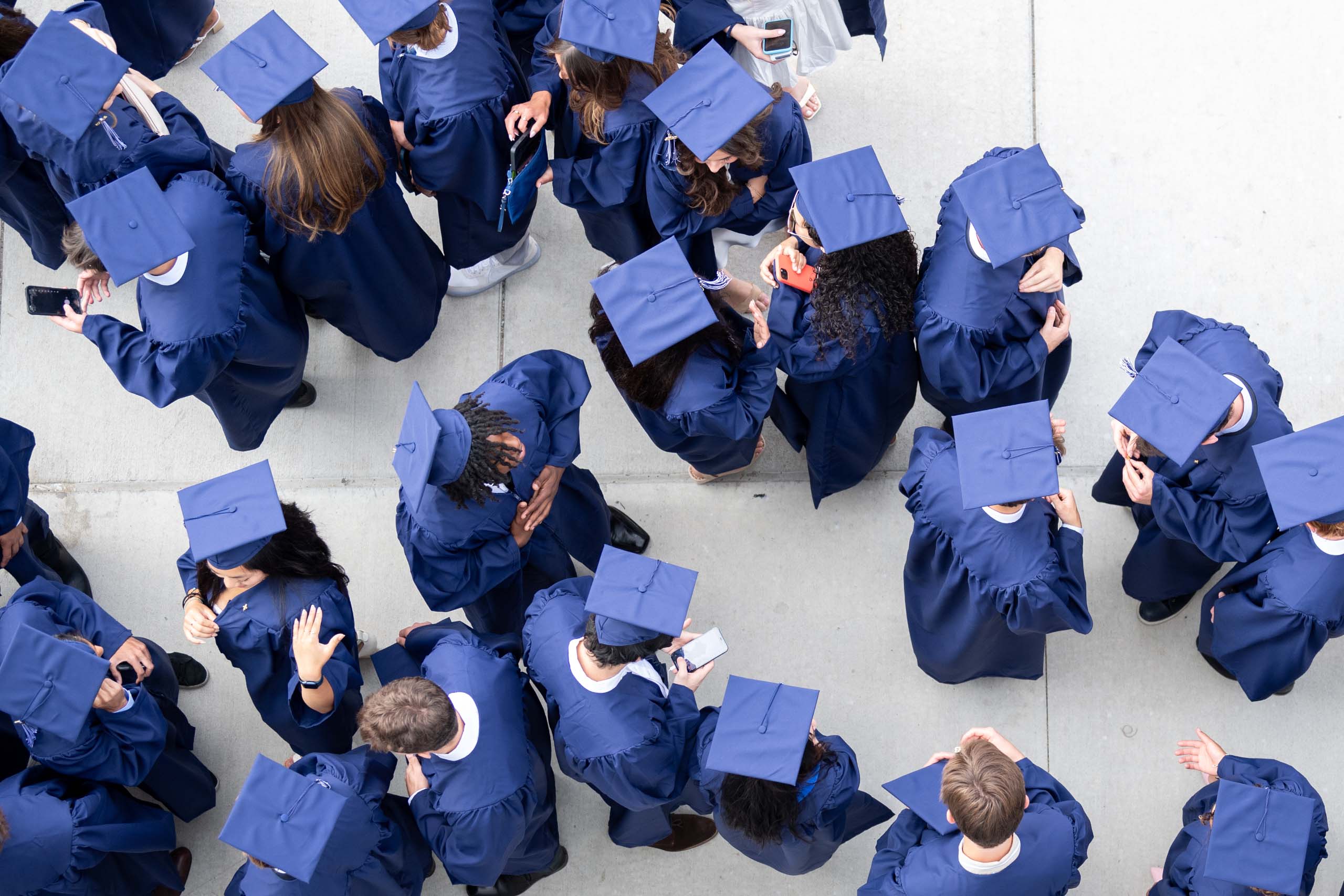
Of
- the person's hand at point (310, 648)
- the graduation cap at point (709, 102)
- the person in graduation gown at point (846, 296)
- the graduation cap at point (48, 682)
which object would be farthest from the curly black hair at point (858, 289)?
the graduation cap at point (48, 682)

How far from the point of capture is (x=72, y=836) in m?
3.35

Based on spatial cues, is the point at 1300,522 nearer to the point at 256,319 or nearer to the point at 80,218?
the point at 256,319

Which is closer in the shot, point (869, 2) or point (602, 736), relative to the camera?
point (602, 736)

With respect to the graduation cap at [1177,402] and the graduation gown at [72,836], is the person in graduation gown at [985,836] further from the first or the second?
the graduation gown at [72,836]

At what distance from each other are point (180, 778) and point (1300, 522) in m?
3.75

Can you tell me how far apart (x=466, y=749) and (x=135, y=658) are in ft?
A: 4.32

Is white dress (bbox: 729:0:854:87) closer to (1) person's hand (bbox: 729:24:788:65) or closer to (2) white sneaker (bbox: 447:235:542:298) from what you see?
(1) person's hand (bbox: 729:24:788:65)

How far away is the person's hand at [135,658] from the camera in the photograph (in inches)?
143

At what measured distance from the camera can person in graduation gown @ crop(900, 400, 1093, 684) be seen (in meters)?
3.10

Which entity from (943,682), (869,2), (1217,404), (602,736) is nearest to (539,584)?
(602,736)

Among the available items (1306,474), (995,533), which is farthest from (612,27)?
(1306,474)

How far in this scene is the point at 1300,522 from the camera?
3.05 meters

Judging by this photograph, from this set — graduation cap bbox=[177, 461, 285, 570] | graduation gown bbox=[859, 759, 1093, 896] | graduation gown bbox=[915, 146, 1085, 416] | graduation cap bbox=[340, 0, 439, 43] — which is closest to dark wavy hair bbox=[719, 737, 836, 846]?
graduation gown bbox=[859, 759, 1093, 896]

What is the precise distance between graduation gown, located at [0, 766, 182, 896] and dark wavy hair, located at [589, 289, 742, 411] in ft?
6.92
